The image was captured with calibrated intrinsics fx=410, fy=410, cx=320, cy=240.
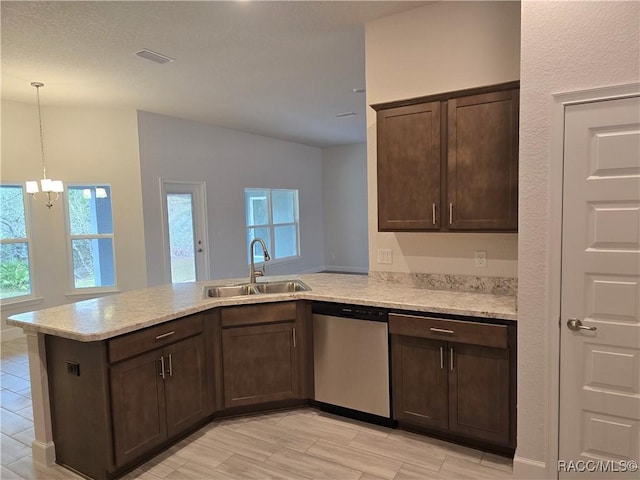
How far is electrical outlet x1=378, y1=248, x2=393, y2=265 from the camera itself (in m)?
3.25

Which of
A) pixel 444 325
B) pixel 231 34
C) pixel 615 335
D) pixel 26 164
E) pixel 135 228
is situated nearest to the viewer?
pixel 615 335

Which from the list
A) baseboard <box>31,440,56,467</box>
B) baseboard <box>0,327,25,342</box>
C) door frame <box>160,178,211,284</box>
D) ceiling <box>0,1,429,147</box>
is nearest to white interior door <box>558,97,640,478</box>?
ceiling <box>0,1,429,147</box>

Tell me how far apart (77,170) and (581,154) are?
569 cm

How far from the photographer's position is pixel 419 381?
2613mm

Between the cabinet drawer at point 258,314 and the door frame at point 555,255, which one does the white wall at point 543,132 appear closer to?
the door frame at point 555,255

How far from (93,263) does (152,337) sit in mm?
3874

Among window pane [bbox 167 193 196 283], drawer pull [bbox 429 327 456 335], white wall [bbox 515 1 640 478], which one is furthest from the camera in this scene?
window pane [bbox 167 193 196 283]

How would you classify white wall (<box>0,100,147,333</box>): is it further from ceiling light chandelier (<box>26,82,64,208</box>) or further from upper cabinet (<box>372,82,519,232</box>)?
upper cabinet (<box>372,82,519,232</box>)

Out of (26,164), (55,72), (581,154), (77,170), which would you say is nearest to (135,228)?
(77,170)

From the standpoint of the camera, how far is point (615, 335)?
1996mm

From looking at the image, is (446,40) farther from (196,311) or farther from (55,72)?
(55,72)

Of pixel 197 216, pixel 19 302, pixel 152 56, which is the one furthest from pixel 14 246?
pixel 152 56

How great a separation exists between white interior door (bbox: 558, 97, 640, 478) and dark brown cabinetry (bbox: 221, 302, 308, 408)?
1.70 meters

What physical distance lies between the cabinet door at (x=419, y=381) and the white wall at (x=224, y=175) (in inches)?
164
